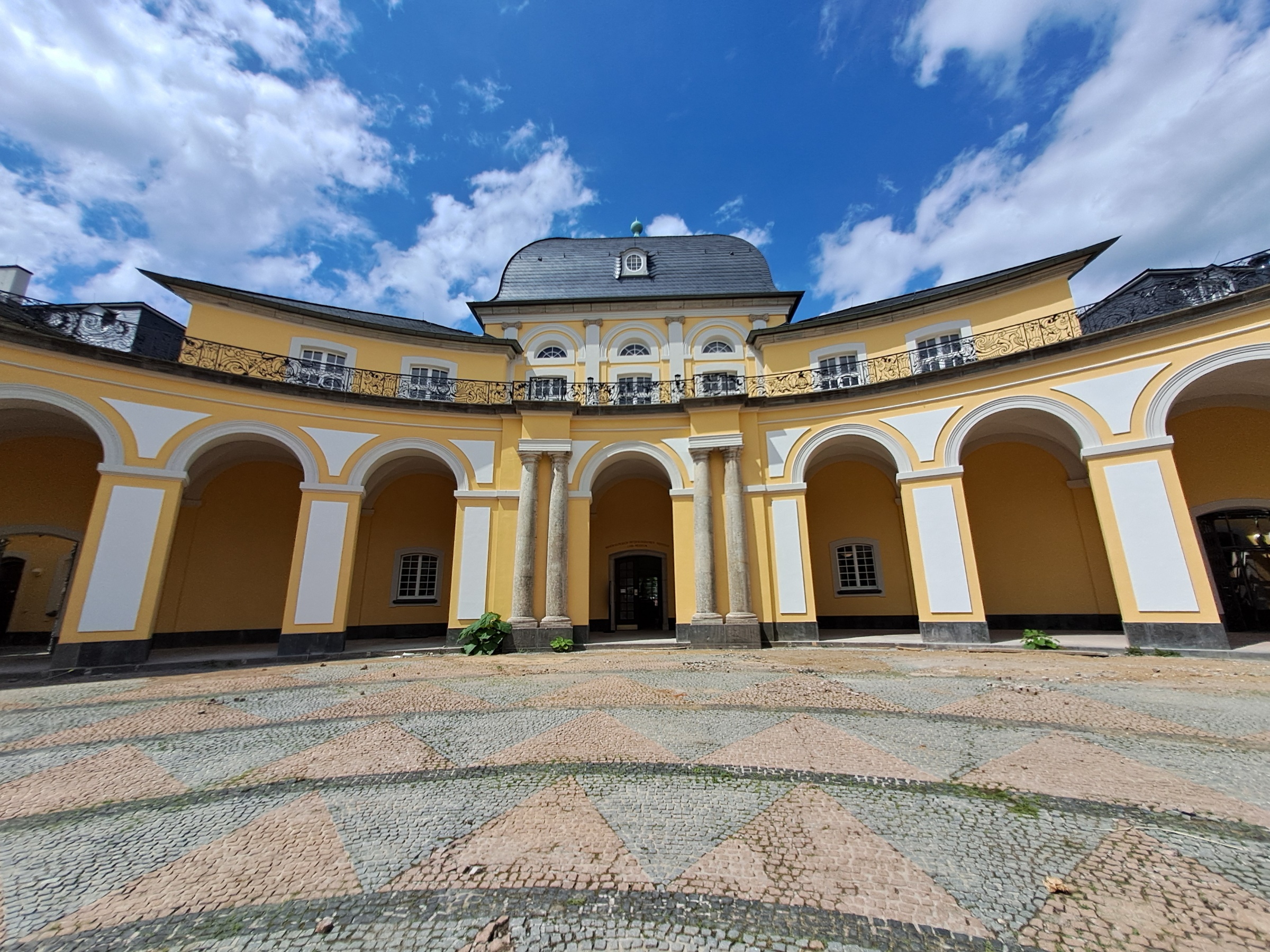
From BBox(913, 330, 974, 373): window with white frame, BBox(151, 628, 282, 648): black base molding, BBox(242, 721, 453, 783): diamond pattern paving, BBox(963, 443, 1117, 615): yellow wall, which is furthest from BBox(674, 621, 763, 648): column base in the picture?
BBox(151, 628, 282, 648): black base molding

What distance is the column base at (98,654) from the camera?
919cm

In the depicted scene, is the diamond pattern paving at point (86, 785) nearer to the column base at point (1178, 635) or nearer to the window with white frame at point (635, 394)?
the window with white frame at point (635, 394)

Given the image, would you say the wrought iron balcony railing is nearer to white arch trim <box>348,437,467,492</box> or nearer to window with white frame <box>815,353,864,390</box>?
window with white frame <box>815,353,864,390</box>

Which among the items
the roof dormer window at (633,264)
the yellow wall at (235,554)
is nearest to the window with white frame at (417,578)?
the yellow wall at (235,554)

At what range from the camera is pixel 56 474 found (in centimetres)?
1266

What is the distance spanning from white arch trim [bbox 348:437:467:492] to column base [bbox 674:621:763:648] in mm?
6851

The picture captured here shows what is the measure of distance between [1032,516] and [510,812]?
15.8 metres

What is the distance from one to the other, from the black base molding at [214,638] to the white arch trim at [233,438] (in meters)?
4.37

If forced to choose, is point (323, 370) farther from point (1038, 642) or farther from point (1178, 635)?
point (1178, 635)

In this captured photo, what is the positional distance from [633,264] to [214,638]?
58.7ft

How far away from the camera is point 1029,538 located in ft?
45.1

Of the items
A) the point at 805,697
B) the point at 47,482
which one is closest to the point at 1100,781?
the point at 805,697

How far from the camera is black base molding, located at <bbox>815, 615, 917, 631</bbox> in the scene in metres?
14.5

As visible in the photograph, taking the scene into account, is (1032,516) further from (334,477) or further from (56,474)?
(56,474)
